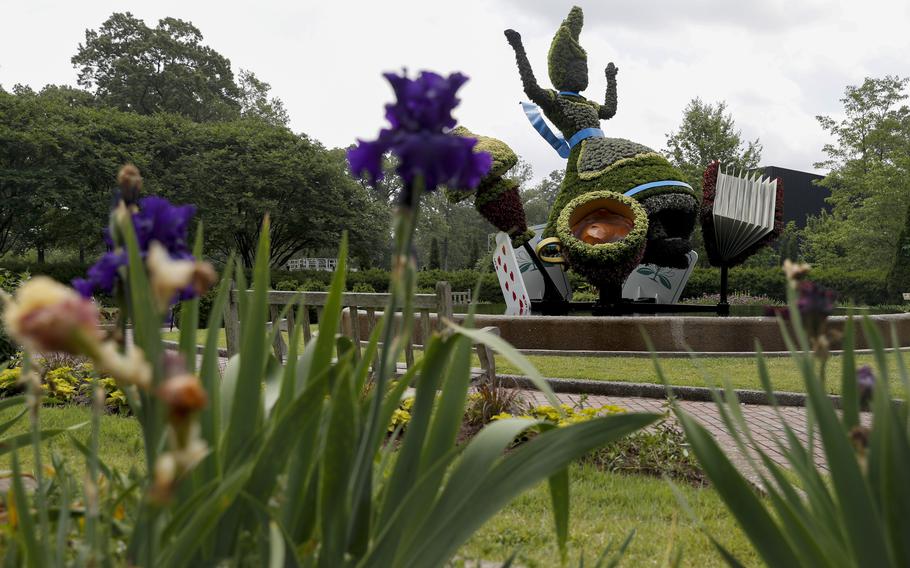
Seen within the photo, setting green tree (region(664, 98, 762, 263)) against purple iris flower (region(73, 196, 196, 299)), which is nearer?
purple iris flower (region(73, 196, 196, 299))

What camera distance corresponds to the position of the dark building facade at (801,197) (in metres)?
37.5

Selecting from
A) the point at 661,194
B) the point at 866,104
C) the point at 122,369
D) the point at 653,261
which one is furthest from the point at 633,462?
the point at 866,104

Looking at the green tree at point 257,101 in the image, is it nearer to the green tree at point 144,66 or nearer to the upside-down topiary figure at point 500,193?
the green tree at point 144,66

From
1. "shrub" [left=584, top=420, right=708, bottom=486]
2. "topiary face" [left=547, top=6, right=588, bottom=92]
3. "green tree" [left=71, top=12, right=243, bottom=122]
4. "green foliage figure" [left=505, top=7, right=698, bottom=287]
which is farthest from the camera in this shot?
"green tree" [left=71, top=12, right=243, bottom=122]

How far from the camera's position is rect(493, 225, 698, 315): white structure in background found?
1212 cm

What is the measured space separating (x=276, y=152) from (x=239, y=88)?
14.2 m

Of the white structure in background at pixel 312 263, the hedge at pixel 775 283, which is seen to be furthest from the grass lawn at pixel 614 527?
the white structure in background at pixel 312 263

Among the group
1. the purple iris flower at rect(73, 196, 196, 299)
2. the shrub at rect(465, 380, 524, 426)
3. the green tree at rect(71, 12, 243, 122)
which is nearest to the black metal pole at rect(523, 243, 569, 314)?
the shrub at rect(465, 380, 524, 426)

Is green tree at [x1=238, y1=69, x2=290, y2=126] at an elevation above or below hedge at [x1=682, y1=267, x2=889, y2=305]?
above

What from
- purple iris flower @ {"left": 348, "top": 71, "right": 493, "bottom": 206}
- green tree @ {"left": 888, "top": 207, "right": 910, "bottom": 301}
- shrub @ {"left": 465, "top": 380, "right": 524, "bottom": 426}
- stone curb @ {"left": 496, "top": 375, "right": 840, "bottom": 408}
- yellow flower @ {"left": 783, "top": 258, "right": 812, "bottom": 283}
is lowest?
stone curb @ {"left": 496, "top": 375, "right": 840, "bottom": 408}

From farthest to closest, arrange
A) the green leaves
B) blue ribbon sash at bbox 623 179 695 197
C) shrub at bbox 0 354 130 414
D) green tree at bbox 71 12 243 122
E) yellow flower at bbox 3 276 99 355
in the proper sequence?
green tree at bbox 71 12 243 122
blue ribbon sash at bbox 623 179 695 197
shrub at bbox 0 354 130 414
the green leaves
yellow flower at bbox 3 276 99 355

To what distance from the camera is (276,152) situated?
92.7 feet

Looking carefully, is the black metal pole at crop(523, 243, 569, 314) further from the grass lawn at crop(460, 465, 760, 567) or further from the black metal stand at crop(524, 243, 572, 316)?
the grass lawn at crop(460, 465, 760, 567)

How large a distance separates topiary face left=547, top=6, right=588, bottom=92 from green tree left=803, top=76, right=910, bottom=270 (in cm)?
1473
